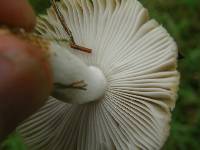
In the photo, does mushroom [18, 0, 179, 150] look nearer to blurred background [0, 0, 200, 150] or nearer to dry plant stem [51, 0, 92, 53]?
dry plant stem [51, 0, 92, 53]

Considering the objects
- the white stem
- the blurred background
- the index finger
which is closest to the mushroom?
the white stem

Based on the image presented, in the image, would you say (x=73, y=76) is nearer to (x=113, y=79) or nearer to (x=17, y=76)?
(x=113, y=79)

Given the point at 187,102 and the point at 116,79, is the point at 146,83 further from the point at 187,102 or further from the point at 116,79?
the point at 187,102

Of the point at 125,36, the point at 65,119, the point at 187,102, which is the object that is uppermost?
the point at 125,36

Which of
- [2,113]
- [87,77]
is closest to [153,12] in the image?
→ [87,77]

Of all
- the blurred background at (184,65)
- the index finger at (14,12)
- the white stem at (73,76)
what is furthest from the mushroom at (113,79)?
the blurred background at (184,65)

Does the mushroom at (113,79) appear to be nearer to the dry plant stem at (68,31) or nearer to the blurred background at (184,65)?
the dry plant stem at (68,31)
